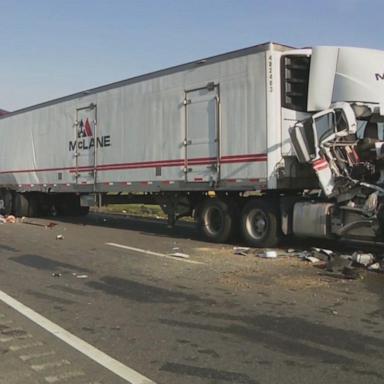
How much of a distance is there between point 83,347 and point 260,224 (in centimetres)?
781

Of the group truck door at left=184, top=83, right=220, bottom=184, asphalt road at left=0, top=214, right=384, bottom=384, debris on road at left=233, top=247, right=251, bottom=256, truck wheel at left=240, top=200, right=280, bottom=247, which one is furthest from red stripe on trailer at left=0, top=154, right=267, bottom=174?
asphalt road at left=0, top=214, right=384, bottom=384

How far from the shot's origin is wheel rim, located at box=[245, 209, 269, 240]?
1310cm

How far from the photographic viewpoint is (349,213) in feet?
38.1

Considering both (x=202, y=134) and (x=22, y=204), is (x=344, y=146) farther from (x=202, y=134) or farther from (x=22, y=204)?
(x=22, y=204)

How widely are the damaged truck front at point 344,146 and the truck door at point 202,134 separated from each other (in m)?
2.09

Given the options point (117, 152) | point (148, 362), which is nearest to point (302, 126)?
point (117, 152)

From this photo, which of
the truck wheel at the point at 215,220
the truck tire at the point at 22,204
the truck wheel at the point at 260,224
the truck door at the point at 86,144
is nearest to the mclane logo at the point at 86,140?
the truck door at the point at 86,144

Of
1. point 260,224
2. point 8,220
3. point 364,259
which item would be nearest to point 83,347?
point 364,259

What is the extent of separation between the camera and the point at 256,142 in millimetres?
12781

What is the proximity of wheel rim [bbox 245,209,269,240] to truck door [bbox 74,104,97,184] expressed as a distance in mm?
6172

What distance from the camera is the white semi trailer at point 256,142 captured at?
38.8ft

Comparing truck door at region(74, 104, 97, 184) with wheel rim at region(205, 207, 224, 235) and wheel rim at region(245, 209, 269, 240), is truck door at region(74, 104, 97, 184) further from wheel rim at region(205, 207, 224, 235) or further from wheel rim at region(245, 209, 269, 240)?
wheel rim at region(245, 209, 269, 240)

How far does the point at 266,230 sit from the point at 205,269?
2929 millimetres

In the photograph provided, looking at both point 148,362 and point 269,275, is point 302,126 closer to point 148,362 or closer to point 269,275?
point 269,275
